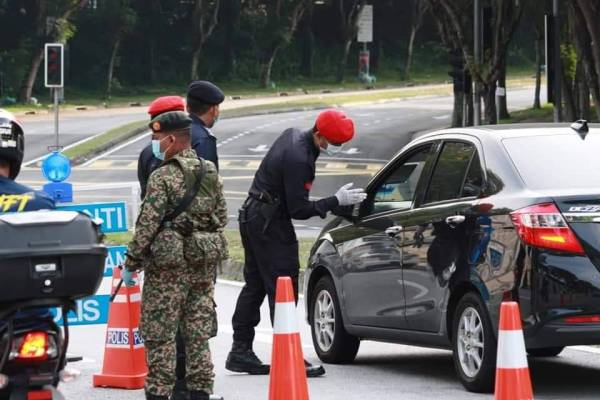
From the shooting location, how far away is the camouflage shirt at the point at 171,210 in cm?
868

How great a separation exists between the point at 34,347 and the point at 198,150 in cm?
413

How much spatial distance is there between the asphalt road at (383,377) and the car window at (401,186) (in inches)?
Result: 46.5

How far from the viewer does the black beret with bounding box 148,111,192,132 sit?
884cm

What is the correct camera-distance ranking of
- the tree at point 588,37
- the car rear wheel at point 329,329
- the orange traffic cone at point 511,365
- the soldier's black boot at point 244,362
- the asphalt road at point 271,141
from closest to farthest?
the orange traffic cone at point 511,365 < the soldier's black boot at point 244,362 < the car rear wheel at point 329,329 < the tree at point 588,37 < the asphalt road at point 271,141

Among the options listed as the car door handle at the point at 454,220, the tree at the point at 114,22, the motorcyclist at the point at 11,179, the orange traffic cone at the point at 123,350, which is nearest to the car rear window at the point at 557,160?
the car door handle at the point at 454,220

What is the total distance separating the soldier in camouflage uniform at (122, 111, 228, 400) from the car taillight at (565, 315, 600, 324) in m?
2.04

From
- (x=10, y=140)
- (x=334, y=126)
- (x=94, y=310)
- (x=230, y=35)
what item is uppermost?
(x=10, y=140)

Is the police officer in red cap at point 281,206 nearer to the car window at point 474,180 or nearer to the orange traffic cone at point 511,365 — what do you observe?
the car window at point 474,180

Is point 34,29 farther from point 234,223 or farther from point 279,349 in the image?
point 279,349

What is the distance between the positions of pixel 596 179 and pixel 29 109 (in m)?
58.7

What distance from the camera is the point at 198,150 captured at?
1012 centimetres

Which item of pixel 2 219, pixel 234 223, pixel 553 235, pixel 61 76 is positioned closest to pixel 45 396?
pixel 2 219

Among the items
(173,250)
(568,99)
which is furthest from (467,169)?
(568,99)

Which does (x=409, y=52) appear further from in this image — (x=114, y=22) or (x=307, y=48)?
(x=114, y=22)
